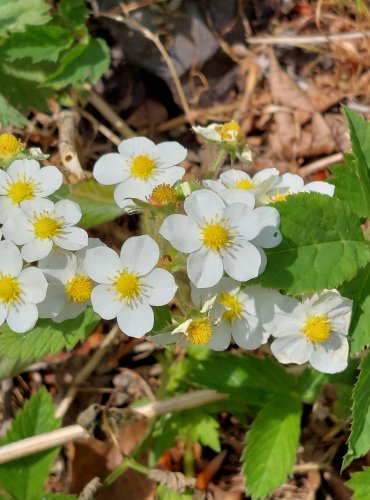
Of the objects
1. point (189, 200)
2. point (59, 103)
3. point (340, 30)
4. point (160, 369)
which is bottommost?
point (160, 369)

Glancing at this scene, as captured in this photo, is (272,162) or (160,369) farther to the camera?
(272,162)

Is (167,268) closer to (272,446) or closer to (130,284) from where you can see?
(130,284)

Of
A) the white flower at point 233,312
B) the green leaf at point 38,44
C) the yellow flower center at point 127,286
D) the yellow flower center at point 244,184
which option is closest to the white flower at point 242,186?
the yellow flower center at point 244,184

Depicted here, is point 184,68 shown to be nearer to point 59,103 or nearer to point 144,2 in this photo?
point 144,2

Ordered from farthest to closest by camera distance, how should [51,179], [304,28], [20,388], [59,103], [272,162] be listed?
[304,28], [272,162], [59,103], [20,388], [51,179]

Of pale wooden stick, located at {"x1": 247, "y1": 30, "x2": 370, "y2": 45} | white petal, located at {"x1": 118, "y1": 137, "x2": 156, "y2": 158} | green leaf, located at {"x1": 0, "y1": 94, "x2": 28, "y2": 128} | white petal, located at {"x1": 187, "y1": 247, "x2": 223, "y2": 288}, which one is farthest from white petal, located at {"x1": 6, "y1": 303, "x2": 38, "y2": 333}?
pale wooden stick, located at {"x1": 247, "y1": 30, "x2": 370, "y2": 45}

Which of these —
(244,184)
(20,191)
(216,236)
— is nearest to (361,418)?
(216,236)

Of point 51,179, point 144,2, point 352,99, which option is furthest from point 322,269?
point 144,2
